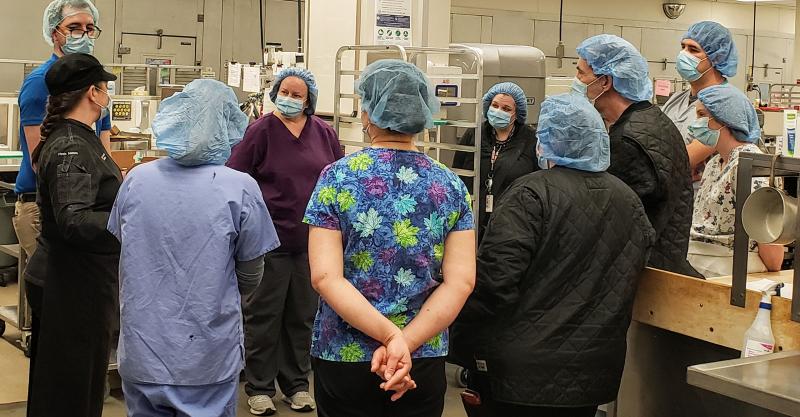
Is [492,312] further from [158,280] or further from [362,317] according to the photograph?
[158,280]

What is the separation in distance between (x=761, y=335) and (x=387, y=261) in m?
0.93

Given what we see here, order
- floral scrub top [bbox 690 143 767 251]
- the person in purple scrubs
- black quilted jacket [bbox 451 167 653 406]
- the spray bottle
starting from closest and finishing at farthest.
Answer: the spray bottle
black quilted jacket [bbox 451 167 653 406]
floral scrub top [bbox 690 143 767 251]
the person in purple scrubs

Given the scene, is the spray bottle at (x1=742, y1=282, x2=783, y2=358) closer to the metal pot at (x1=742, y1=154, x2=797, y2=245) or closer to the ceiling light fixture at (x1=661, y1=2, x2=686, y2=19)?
the metal pot at (x1=742, y1=154, x2=797, y2=245)

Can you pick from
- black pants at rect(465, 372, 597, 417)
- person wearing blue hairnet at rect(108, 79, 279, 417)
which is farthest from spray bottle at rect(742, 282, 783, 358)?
person wearing blue hairnet at rect(108, 79, 279, 417)

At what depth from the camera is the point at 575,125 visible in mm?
2508

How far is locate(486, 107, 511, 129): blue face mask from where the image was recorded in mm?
4738

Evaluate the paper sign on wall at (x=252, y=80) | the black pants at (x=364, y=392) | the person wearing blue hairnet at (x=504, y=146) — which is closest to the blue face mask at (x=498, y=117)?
the person wearing blue hairnet at (x=504, y=146)

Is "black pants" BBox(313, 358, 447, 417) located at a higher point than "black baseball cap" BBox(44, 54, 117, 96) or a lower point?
lower

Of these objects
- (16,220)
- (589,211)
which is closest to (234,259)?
(589,211)

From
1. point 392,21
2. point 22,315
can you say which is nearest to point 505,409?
point 392,21

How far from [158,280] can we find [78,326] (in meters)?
0.78

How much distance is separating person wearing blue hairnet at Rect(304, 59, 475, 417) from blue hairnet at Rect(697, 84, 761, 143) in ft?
3.89

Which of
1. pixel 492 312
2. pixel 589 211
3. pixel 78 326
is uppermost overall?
pixel 589 211

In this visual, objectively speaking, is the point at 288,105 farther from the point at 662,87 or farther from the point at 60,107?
the point at 662,87
